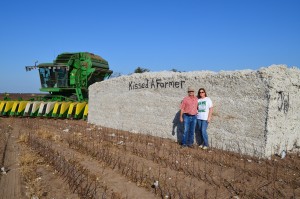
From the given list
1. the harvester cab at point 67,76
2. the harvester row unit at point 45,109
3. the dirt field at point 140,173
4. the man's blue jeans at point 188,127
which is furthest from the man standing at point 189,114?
the harvester cab at point 67,76

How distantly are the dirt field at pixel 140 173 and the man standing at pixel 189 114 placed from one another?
0.51 metres

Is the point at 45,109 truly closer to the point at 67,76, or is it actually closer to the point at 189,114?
the point at 67,76

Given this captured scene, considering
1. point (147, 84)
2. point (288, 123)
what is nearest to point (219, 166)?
point (288, 123)

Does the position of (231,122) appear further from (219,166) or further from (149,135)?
(149,135)

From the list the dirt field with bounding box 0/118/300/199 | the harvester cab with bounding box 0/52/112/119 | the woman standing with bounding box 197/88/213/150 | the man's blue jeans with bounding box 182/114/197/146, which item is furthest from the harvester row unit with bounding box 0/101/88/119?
the woman standing with bounding box 197/88/213/150

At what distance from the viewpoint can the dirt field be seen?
12.9 feet

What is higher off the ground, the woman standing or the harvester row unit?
the woman standing

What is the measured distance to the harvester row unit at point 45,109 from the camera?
41.9ft

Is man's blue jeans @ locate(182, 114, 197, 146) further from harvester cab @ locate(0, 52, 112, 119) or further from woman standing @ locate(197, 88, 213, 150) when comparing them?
harvester cab @ locate(0, 52, 112, 119)

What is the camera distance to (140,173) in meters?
4.70

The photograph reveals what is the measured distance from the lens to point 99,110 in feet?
36.8

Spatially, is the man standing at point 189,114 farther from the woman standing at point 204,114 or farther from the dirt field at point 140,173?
the dirt field at point 140,173

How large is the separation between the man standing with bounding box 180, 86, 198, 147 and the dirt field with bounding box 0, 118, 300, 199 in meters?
0.51

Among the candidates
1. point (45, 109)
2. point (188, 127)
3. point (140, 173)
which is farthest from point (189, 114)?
point (45, 109)
